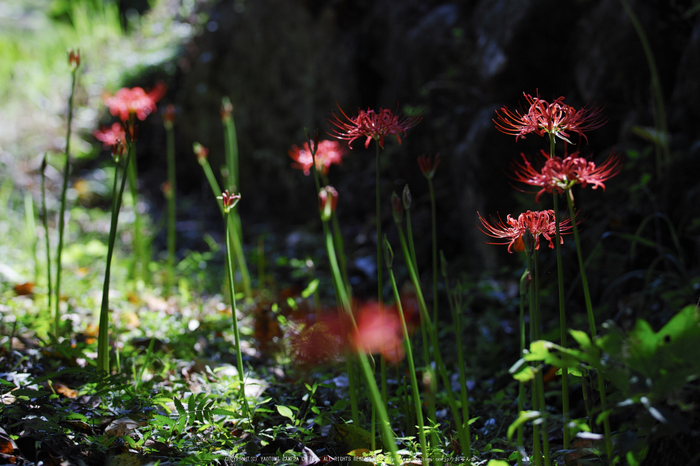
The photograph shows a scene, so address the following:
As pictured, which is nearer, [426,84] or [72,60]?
[72,60]

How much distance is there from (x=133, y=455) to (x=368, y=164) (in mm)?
2857

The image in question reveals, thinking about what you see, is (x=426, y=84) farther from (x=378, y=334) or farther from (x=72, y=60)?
(x=378, y=334)

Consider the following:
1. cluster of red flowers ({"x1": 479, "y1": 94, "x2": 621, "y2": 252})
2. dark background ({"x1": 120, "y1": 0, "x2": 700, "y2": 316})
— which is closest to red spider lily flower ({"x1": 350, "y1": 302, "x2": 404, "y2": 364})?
cluster of red flowers ({"x1": 479, "y1": 94, "x2": 621, "y2": 252})

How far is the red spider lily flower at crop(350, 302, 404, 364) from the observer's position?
3.66ft

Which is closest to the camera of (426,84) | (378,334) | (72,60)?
(378,334)

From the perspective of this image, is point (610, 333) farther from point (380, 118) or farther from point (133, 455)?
point (133, 455)

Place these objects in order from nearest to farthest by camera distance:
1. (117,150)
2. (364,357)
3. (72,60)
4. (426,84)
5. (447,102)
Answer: (364,357) → (117,150) → (72,60) → (447,102) → (426,84)

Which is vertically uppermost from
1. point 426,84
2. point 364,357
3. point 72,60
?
point 426,84

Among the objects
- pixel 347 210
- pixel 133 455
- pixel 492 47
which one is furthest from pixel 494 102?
pixel 133 455

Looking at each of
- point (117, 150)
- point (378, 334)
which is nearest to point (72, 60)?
point (117, 150)

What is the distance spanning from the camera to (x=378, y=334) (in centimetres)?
123

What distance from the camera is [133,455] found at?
3.47 ft

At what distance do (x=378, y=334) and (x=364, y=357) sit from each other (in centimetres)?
40

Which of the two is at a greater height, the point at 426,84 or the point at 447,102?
the point at 426,84
